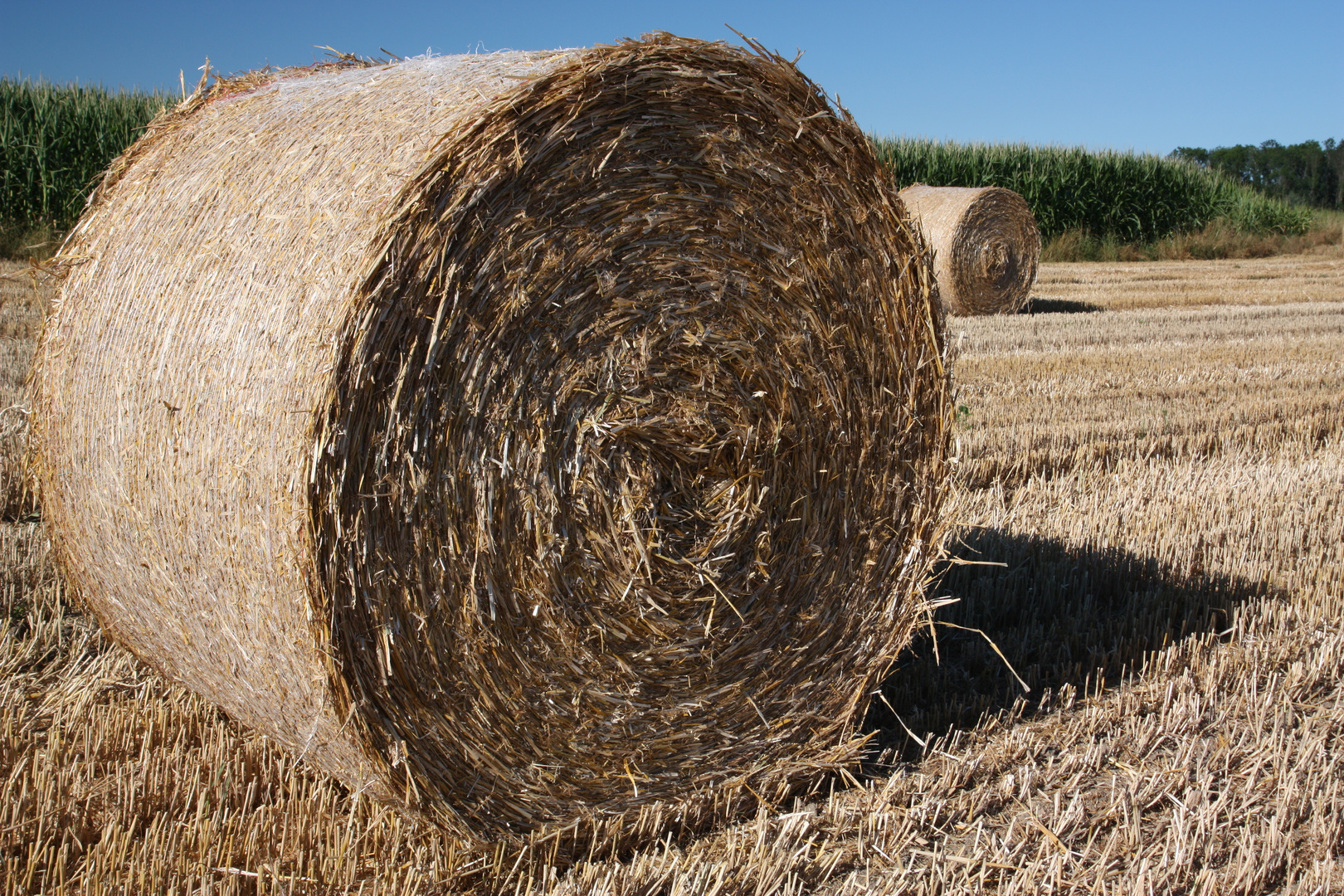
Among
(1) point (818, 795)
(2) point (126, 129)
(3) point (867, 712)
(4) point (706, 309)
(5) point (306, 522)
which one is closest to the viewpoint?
(5) point (306, 522)

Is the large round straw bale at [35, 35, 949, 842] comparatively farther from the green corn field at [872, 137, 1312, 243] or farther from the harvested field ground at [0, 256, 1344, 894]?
the green corn field at [872, 137, 1312, 243]

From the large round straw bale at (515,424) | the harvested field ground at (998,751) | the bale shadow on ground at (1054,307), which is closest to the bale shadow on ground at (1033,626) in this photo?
the harvested field ground at (998,751)

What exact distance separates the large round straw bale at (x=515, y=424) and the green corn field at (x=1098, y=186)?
63.3ft

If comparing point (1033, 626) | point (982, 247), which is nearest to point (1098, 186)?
point (982, 247)

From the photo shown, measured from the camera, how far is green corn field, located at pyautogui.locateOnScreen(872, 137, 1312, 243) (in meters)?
22.8

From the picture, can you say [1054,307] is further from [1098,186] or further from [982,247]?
[1098,186]

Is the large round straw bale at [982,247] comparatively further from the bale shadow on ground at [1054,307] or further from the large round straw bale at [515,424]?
the large round straw bale at [515,424]

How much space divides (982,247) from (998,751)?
10426 mm

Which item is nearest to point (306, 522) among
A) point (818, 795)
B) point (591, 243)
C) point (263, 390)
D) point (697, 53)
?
point (263, 390)

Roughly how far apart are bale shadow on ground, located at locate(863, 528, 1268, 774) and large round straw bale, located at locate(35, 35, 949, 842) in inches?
16.3

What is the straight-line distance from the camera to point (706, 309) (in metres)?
2.93

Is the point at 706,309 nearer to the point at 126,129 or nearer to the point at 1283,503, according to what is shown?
the point at 1283,503

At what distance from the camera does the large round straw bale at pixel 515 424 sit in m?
2.42

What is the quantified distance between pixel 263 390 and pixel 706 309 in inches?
44.7
